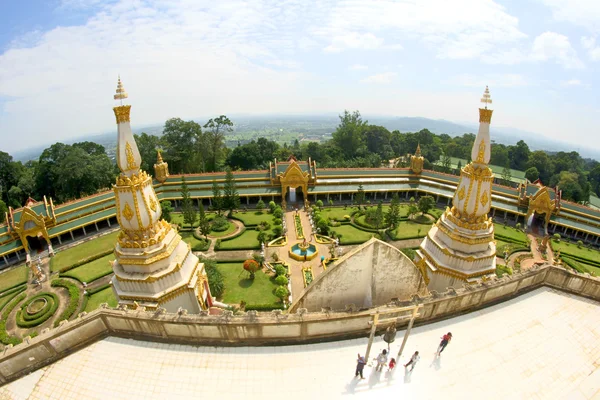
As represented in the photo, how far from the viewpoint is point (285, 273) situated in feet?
104

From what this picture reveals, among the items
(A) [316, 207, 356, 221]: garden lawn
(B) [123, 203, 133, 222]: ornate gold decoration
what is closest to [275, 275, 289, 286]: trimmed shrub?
(B) [123, 203, 133, 222]: ornate gold decoration

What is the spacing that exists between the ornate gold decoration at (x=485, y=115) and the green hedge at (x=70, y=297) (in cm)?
3602

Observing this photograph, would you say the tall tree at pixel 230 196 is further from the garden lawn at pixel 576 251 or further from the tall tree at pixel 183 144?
the garden lawn at pixel 576 251

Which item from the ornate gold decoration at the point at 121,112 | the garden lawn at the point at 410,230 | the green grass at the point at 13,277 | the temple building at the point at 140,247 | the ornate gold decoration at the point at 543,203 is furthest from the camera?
the ornate gold decoration at the point at 543,203

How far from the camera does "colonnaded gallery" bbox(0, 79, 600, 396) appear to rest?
12812 millimetres

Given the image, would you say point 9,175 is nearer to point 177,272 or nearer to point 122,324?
point 177,272

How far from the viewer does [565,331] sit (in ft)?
47.4

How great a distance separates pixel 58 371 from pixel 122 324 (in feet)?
8.52

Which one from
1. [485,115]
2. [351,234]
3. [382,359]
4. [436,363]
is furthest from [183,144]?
[436,363]

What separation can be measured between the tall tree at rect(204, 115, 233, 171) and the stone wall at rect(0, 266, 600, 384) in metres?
56.4

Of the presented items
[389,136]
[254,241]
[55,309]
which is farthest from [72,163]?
[389,136]

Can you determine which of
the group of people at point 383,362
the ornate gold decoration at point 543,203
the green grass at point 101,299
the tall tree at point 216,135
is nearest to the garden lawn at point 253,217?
the green grass at point 101,299

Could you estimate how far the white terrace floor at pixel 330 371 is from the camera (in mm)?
11344

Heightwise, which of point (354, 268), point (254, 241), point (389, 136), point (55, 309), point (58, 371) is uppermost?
point (389, 136)
